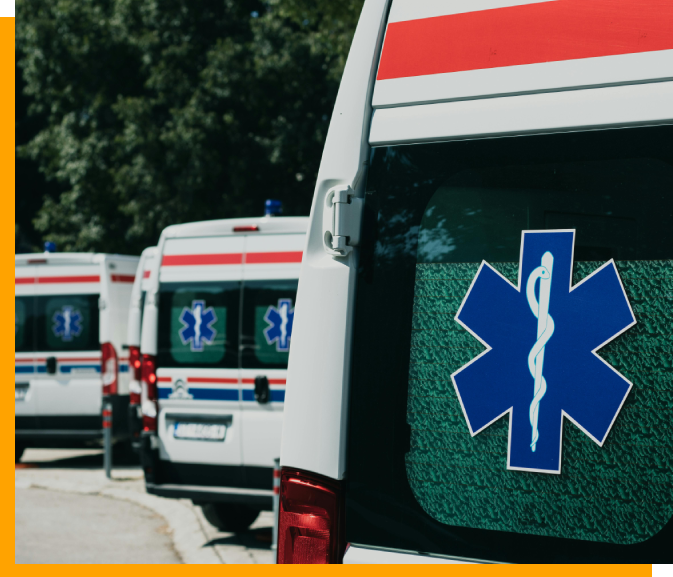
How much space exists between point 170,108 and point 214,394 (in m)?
12.4

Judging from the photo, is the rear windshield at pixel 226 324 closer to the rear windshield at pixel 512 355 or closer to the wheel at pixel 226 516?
the wheel at pixel 226 516

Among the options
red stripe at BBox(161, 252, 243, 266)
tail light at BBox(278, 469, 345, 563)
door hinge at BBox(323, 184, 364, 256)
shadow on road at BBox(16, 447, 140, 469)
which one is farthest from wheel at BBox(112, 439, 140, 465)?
door hinge at BBox(323, 184, 364, 256)

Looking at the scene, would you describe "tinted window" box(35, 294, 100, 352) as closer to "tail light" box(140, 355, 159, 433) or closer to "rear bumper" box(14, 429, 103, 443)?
"rear bumper" box(14, 429, 103, 443)

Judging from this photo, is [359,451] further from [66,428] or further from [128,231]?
[128,231]

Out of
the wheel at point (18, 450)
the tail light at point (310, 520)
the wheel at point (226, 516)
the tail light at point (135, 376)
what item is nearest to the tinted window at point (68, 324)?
the wheel at point (18, 450)

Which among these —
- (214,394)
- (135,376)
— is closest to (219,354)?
(214,394)

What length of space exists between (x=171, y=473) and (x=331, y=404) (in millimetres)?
5353

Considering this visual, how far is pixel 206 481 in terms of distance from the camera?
7.12 metres

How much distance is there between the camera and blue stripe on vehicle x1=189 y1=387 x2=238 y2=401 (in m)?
7.16

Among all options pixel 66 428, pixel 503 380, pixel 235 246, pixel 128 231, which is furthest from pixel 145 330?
pixel 128 231

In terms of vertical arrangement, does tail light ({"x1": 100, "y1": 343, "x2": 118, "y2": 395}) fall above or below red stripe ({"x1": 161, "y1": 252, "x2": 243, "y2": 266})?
below

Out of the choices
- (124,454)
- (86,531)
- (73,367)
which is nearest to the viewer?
(86,531)

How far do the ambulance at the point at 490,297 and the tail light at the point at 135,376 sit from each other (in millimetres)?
8085

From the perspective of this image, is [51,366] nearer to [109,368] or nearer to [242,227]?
[109,368]
